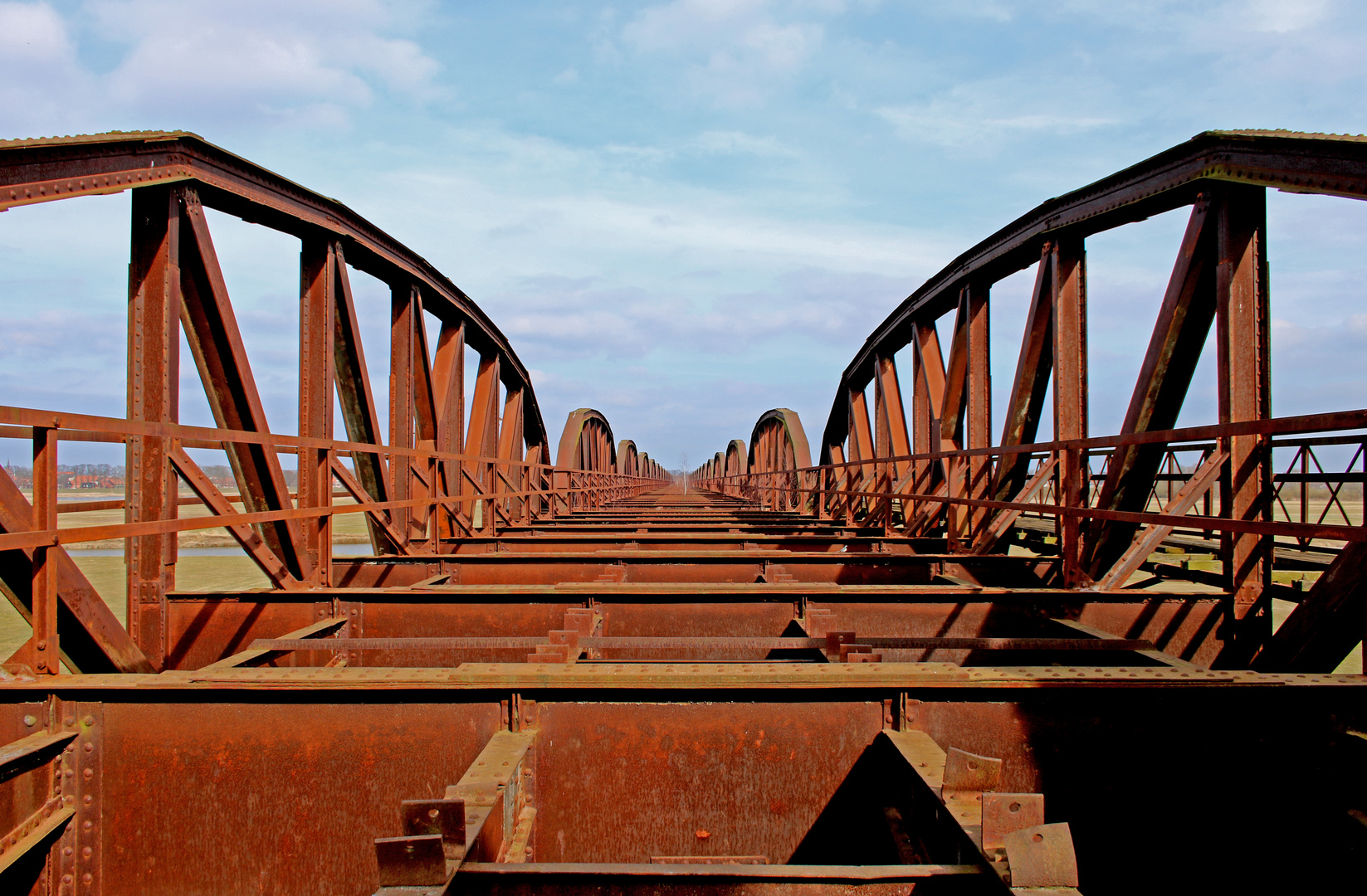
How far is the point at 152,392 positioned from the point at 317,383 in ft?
6.20

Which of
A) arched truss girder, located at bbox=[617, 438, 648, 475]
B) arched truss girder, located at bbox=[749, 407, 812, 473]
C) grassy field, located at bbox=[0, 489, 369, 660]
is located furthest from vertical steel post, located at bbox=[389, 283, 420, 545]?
arched truss girder, located at bbox=[617, 438, 648, 475]

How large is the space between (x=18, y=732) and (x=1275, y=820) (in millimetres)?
4708

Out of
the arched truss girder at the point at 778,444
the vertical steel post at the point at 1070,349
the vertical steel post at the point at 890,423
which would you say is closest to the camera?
the vertical steel post at the point at 1070,349

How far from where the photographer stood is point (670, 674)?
2982 millimetres

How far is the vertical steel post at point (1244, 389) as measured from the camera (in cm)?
474

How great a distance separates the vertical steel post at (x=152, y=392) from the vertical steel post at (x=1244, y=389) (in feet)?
21.7

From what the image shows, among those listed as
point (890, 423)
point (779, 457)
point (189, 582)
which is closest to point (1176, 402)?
point (890, 423)

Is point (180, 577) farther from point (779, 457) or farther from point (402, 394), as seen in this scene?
point (779, 457)

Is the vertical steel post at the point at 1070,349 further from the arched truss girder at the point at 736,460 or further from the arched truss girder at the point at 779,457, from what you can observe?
the arched truss girder at the point at 736,460

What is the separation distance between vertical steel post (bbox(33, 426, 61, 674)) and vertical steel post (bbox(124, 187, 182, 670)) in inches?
52.7

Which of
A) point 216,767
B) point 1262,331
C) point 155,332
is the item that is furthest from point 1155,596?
point 155,332

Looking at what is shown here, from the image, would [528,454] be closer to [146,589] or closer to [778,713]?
[146,589]

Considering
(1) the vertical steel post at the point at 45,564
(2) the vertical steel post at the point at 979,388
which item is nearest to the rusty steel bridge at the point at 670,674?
(1) the vertical steel post at the point at 45,564

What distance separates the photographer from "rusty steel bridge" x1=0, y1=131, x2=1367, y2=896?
2.73 meters
